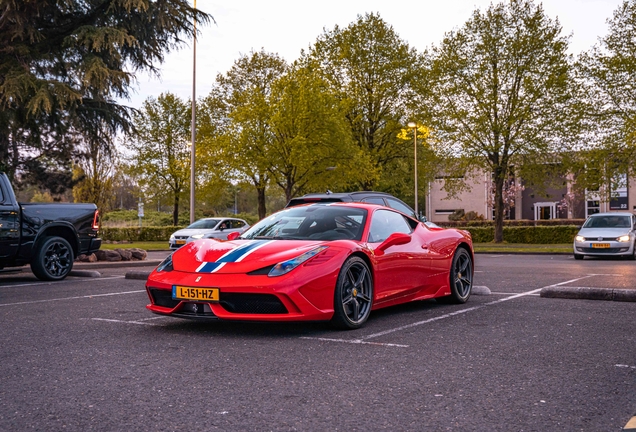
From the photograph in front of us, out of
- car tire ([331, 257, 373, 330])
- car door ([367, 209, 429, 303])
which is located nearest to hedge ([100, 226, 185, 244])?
car door ([367, 209, 429, 303])

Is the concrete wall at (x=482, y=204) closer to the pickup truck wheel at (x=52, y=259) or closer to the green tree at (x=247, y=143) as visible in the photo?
the green tree at (x=247, y=143)

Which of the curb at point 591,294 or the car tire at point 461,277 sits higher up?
the car tire at point 461,277

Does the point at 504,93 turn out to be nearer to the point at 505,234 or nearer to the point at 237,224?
the point at 505,234

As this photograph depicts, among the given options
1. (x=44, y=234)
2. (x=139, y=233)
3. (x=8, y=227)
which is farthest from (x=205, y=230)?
(x=139, y=233)

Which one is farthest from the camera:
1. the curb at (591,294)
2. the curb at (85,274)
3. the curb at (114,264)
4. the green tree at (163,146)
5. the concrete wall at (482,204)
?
the concrete wall at (482,204)

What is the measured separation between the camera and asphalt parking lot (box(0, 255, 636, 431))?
373cm

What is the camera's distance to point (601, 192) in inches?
1438

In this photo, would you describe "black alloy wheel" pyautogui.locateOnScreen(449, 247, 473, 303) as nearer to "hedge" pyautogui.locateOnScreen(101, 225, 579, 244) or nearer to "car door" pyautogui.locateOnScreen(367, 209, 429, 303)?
"car door" pyautogui.locateOnScreen(367, 209, 429, 303)

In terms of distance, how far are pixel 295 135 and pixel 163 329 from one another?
1165 inches

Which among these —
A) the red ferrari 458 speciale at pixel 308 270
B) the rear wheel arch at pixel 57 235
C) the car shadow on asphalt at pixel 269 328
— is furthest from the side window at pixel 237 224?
the car shadow on asphalt at pixel 269 328

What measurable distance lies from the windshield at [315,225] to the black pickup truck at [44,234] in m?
6.09

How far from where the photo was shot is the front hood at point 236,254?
21.0ft

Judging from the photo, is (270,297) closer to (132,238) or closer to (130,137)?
(130,137)

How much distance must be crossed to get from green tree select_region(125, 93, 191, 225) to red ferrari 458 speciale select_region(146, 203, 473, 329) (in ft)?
160
